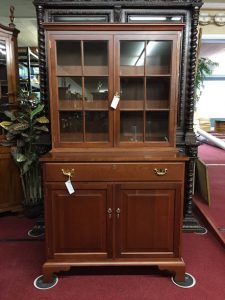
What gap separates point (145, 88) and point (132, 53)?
270 millimetres

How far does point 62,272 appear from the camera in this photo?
1872 mm

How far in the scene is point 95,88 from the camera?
1894mm

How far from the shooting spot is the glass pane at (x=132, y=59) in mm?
1820

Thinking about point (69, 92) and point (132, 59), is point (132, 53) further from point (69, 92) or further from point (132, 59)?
point (69, 92)

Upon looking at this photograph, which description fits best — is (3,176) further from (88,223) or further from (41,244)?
(88,223)

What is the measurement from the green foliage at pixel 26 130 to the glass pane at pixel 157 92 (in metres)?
0.98

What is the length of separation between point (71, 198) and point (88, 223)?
0.22m

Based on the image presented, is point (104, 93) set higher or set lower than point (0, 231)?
higher

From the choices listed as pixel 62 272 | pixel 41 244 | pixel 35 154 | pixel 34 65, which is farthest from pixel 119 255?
pixel 34 65

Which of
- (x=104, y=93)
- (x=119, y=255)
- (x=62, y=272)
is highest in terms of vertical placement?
(x=104, y=93)

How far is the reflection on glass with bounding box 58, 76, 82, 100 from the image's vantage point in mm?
1842

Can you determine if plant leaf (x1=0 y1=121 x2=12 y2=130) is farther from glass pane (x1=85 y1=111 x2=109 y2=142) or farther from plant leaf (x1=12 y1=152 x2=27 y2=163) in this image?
glass pane (x1=85 y1=111 x2=109 y2=142)

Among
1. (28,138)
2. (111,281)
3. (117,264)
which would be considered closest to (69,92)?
(28,138)

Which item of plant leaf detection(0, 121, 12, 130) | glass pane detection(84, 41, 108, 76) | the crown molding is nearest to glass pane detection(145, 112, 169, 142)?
glass pane detection(84, 41, 108, 76)
